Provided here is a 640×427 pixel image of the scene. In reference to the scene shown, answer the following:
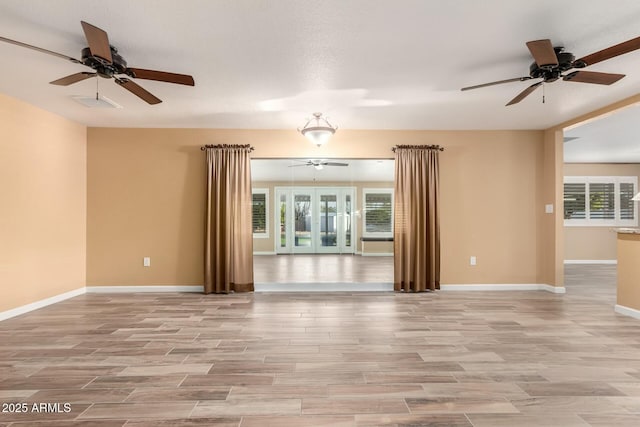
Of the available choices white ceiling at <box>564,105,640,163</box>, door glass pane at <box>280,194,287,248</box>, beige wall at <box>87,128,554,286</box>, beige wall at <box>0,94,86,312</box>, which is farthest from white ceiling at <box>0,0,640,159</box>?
door glass pane at <box>280,194,287,248</box>

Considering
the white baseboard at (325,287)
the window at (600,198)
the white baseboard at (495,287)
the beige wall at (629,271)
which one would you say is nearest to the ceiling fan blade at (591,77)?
the beige wall at (629,271)

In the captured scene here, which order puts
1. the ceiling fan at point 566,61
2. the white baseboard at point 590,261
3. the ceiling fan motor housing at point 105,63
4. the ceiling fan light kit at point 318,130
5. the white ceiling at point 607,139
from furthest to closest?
the white baseboard at point 590,261 → the white ceiling at point 607,139 → the ceiling fan light kit at point 318,130 → the ceiling fan motor housing at point 105,63 → the ceiling fan at point 566,61

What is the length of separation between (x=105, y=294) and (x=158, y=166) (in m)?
2.19

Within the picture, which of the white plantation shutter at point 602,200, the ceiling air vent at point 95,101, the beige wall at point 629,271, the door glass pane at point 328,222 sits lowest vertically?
the beige wall at point 629,271

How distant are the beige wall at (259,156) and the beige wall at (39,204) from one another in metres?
0.24

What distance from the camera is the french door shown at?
6336 millimetres

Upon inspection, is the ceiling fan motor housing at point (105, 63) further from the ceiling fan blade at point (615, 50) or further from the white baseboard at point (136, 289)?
the ceiling fan blade at point (615, 50)

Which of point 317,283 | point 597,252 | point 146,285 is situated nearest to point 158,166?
point 146,285

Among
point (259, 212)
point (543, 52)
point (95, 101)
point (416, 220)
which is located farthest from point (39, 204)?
point (543, 52)

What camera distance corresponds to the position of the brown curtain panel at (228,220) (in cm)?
551

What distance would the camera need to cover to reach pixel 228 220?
218 inches

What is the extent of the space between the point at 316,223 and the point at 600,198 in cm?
774

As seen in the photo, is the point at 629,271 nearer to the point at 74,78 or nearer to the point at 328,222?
the point at 328,222

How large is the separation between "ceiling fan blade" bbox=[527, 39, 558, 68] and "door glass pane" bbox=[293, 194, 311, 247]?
167 inches
